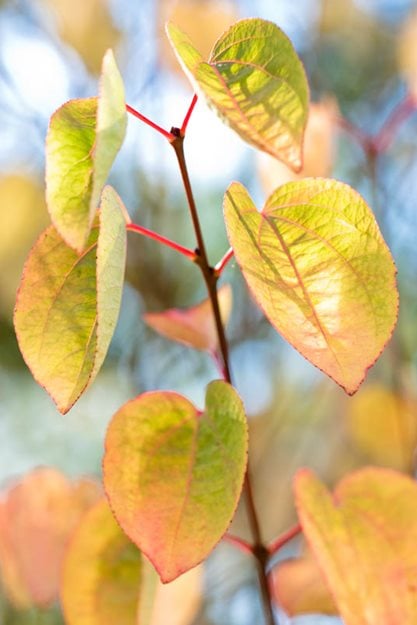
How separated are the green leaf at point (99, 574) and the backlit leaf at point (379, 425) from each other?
72 cm

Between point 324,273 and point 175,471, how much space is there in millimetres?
139

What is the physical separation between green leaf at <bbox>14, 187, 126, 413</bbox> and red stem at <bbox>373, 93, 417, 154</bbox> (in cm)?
59

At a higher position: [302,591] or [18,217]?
[302,591]

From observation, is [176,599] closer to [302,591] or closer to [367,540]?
[302,591]

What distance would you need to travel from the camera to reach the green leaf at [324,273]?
0.42 meters

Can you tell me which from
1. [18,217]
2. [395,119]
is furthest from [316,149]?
[18,217]

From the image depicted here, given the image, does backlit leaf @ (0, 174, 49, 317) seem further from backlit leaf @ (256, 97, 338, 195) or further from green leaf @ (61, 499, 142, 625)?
green leaf @ (61, 499, 142, 625)

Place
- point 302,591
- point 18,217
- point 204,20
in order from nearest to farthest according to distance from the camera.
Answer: point 302,591 < point 204,20 < point 18,217

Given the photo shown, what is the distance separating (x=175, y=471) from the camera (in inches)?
19.0

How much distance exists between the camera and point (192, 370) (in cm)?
164

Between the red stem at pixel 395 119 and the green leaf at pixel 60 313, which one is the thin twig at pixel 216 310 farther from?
the red stem at pixel 395 119

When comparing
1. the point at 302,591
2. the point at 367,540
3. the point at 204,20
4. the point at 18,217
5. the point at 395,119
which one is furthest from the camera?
the point at 18,217

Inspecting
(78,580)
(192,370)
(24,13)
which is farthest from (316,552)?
(24,13)

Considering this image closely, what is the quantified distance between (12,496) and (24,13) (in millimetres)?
1305
